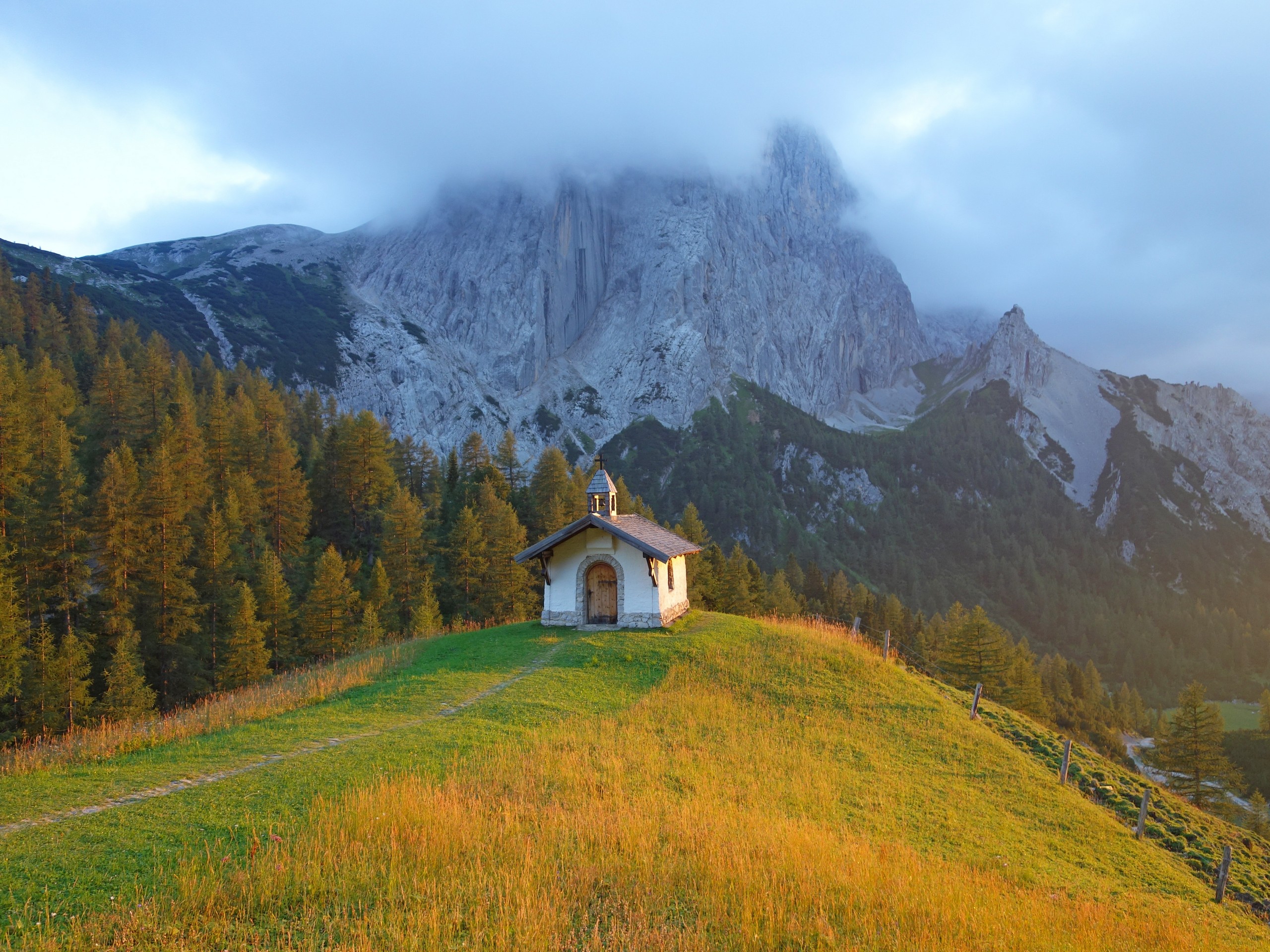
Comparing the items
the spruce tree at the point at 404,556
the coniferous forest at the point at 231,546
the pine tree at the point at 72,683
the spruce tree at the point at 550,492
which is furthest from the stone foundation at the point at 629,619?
the spruce tree at the point at 550,492

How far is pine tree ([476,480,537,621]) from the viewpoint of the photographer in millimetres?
48438

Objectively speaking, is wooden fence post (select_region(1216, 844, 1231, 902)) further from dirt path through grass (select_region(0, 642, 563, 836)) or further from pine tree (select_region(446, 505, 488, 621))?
pine tree (select_region(446, 505, 488, 621))

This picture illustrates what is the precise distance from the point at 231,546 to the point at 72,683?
14017mm

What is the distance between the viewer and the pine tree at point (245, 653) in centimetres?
3597

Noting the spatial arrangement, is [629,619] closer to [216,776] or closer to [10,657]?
[216,776]

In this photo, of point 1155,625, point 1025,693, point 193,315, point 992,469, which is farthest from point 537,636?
point 992,469

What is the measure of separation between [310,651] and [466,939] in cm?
4132

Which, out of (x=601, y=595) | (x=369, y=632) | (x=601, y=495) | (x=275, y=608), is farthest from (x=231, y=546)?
(x=601, y=595)

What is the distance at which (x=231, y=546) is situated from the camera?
43344 mm

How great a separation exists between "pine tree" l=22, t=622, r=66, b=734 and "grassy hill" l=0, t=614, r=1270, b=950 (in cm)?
2123

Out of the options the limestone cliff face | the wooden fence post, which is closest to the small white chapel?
the wooden fence post

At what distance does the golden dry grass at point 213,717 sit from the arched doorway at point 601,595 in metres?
7.63

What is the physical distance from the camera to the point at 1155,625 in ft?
429

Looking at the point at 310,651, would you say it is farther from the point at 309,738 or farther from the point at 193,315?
the point at 193,315
